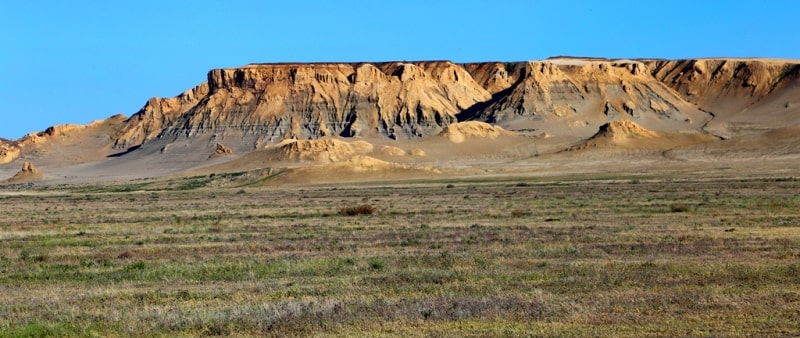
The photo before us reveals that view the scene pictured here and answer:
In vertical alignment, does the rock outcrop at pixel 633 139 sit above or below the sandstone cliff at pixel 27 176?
below

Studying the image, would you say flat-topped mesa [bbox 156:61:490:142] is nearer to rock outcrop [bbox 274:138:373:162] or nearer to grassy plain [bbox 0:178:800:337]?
rock outcrop [bbox 274:138:373:162]

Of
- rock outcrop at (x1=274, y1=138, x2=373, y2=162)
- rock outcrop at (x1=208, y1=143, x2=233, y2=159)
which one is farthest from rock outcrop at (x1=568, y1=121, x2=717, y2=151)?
rock outcrop at (x1=208, y1=143, x2=233, y2=159)

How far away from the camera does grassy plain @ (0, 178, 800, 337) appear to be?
1412 cm

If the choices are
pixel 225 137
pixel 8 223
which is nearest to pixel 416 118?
pixel 225 137

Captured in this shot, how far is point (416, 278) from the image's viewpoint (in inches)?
724

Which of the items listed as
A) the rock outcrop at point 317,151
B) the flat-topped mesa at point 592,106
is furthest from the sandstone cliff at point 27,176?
the flat-topped mesa at point 592,106

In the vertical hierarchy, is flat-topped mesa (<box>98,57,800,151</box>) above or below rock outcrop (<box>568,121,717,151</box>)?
above

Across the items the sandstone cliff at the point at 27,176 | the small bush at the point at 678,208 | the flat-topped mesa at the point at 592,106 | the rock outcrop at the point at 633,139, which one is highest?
the flat-topped mesa at the point at 592,106

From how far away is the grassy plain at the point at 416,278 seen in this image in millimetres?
14117

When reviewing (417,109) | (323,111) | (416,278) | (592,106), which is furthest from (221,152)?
(416,278)

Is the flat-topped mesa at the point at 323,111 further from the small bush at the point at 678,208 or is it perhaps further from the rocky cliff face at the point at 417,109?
the small bush at the point at 678,208

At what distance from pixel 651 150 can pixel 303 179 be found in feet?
165

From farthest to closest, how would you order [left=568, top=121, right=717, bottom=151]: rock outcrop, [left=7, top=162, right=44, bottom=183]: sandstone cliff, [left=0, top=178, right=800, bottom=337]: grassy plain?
[left=7, top=162, right=44, bottom=183]: sandstone cliff → [left=568, top=121, right=717, bottom=151]: rock outcrop → [left=0, top=178, right=800, bottom=337]: grassy plain

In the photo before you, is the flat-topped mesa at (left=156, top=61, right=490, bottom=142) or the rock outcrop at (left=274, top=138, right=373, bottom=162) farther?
the flat-topped mesa at (left=156, top=61, right=490, bottom=142)
